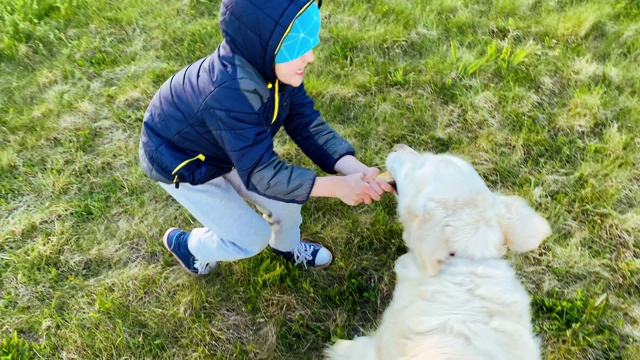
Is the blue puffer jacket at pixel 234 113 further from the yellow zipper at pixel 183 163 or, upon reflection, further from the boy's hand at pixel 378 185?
the boy's hand at pixel 378 185

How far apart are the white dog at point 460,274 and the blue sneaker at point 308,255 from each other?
83 cm

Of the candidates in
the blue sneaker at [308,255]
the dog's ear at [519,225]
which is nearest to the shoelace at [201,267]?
the blue sneaker at [308,255]

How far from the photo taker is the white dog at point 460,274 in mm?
1925

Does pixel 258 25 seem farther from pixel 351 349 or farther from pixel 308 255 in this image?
pixel 351 349

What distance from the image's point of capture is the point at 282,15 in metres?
1.81

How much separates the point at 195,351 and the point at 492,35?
138 inches

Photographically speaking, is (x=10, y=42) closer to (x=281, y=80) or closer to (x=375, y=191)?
(x=281, y=80)

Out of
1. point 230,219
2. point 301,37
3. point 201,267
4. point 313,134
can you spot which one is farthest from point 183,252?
point 301,37

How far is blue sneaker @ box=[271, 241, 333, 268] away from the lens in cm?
290

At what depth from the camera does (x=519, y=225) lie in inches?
81.7

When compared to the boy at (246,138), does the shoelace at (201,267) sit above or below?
below

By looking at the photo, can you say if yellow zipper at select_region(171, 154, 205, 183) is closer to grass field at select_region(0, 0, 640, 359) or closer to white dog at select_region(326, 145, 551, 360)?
grass field at select_region(0, 0, 640, 359)

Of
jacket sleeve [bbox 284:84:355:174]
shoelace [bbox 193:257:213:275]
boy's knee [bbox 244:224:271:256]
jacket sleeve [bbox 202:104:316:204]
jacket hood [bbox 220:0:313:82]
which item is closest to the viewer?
jacket hood [bbox 220:0:313:82]

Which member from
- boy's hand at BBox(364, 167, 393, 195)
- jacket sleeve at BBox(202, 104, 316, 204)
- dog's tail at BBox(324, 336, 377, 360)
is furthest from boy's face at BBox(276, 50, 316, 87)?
dog's tail at BBox(324, 336, 377, 360)
